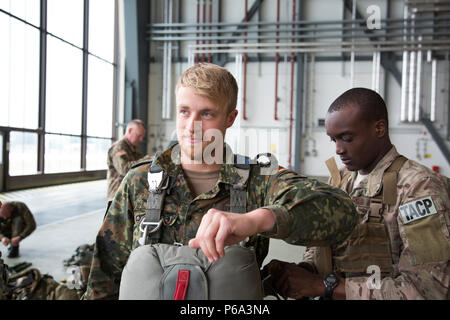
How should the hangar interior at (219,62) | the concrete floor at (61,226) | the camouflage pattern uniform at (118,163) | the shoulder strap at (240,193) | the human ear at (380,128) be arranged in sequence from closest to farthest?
1. the shoulder strap at (240,193)
2. the human ear at (380,128)
3. the concrete floor at (61,226)
4. the camouflage pattern uniform at (118,163)
5. the hangar interior at (219,62)

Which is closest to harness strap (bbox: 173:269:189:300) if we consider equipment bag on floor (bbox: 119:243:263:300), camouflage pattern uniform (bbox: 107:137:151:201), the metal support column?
equipment bag on floor (bbox: 119:243:263:300)

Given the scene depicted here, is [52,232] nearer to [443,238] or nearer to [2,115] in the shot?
[2,115]

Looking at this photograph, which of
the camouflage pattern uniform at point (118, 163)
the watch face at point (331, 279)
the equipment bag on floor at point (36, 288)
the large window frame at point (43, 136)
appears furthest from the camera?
the large window frame at point (43, 136)

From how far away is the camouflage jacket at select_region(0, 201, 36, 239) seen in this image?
3934mm

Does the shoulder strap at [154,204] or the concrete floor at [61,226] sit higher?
the shoulder strap at [154,204]

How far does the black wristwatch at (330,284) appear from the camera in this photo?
1.19 m

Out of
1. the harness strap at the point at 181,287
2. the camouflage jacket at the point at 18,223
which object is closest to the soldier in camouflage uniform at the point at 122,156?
the camouflage jacket at the point at 18,223

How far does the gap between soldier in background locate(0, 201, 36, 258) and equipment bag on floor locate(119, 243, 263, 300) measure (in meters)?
3.68

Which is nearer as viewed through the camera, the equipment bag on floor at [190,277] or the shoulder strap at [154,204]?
the equipment bag on floor at [190,277]

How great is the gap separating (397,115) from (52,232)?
702cm

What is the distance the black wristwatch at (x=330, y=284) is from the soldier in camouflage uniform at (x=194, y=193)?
0.91ft

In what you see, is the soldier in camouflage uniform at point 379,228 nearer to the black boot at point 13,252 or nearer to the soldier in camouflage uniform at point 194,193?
the soldier in camouflage uniform at point 194,193

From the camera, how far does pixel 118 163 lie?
4.05 m

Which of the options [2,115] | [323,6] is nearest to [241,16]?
[323,6]
